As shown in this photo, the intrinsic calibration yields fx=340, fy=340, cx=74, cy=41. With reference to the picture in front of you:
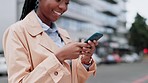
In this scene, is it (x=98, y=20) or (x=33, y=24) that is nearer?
(x=33, y=24)

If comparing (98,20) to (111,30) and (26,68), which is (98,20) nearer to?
(111,30)

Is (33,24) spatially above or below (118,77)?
above

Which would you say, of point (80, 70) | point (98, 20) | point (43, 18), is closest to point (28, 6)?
point (43, 18)

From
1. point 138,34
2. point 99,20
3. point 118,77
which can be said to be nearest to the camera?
point 118,77

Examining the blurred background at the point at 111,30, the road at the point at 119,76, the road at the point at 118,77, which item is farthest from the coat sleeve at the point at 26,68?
the blurred background at the point at 111,30

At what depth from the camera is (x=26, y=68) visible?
1.14 meters

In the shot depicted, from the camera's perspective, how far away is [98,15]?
131 ft

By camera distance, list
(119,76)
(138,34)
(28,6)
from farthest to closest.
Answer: (138,34)
(119,76)
(28,6)

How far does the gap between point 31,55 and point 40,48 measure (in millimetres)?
42

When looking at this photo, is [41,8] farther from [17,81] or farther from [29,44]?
[17,81]

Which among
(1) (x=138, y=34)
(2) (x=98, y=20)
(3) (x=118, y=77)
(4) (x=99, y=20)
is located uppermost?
(3) (x=118, y=77)

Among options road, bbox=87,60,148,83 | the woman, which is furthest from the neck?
road, bbox=87,60,148,83

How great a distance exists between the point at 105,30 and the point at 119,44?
6.21 m

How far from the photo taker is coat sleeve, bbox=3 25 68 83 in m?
1.12
